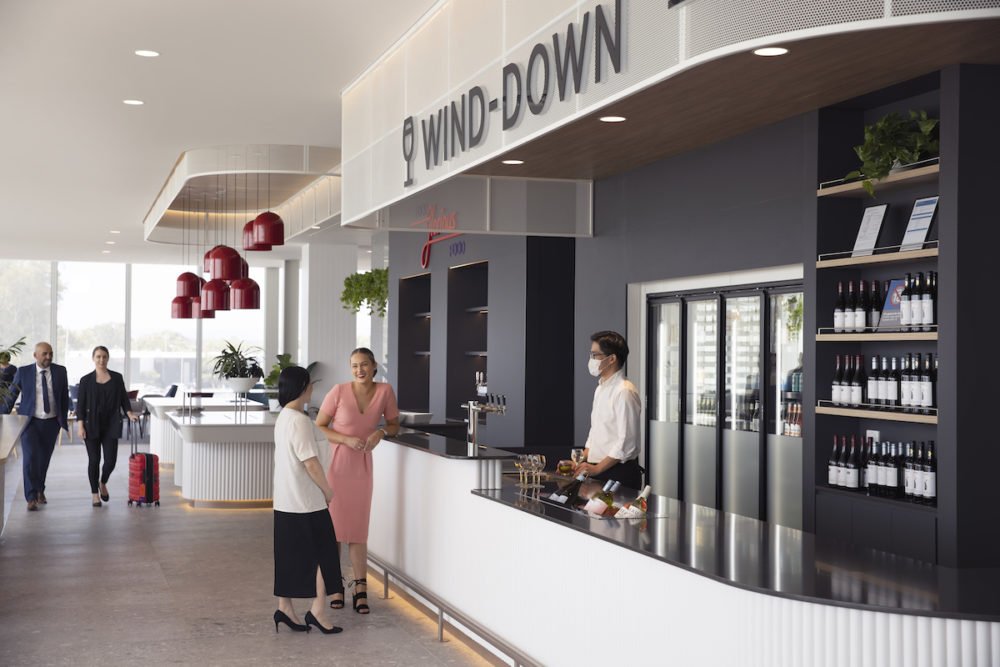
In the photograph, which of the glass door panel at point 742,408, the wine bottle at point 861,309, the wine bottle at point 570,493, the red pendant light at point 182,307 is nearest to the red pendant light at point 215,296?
the red pendant light at point 182,307

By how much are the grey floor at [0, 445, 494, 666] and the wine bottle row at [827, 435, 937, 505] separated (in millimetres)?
2059

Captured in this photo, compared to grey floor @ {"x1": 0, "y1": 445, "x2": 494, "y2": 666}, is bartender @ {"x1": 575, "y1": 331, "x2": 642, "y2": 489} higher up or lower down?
higher up

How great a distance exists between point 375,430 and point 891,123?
10.6 ft

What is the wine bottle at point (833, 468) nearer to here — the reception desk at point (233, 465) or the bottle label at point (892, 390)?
the bottle label at point (892, 390)

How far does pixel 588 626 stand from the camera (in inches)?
162

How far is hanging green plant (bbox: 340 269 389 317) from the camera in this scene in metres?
13.3

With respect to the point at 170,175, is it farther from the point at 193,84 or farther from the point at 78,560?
the point at 78,560

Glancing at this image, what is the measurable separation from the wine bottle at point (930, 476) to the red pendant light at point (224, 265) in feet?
21.1

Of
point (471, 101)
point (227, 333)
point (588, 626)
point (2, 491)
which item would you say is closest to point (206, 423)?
point (2, 491)

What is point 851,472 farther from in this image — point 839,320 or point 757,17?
point 757,17

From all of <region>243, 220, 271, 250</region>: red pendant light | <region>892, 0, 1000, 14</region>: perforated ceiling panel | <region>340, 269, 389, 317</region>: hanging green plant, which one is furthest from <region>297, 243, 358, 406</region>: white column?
<region>892, 0, 1000, 14</region>: perforated ceiling panel

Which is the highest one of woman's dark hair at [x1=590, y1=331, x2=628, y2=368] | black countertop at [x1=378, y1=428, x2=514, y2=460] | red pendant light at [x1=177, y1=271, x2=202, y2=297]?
red pendant light at [x1=177, y1=271, x2=202, y2=297]

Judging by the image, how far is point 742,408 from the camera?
21.4ft

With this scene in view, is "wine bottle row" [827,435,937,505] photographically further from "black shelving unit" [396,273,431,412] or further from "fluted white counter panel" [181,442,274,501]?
"black shelving unit" [396,273,431,412]
